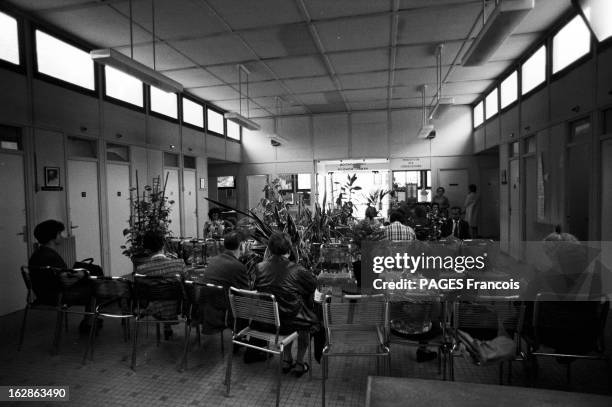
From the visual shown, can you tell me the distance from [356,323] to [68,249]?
174 inches

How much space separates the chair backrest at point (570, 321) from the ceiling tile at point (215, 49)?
4.84m

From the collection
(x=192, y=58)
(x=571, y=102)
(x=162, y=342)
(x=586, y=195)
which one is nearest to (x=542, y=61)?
(x=571, y=102)

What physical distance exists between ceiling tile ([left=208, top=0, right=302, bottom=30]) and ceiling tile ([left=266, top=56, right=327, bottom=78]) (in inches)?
52.1

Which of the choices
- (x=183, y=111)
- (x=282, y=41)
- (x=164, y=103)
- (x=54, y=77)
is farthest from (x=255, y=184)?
(x=54, y=77)

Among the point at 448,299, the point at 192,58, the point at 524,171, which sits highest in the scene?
the point at 192,58

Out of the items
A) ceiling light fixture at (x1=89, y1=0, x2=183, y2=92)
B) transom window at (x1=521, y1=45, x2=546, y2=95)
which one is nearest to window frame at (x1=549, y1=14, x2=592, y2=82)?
transom window at (x1=521, y1=45, x2=546, y2=95)

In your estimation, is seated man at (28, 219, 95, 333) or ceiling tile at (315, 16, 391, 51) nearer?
seated man at (28, 219, 95, 333)

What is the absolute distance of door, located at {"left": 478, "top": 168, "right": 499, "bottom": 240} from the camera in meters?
9.40

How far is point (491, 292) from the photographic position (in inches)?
97.5

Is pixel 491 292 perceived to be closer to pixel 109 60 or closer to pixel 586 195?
pixel 586 195

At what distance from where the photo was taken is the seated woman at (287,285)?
2.50 metres

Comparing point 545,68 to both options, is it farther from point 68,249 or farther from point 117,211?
point 68,249

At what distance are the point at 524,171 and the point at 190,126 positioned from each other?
22.6 ft

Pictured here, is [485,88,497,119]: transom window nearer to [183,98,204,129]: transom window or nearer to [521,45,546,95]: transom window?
[521,45,546,95]: transom window
